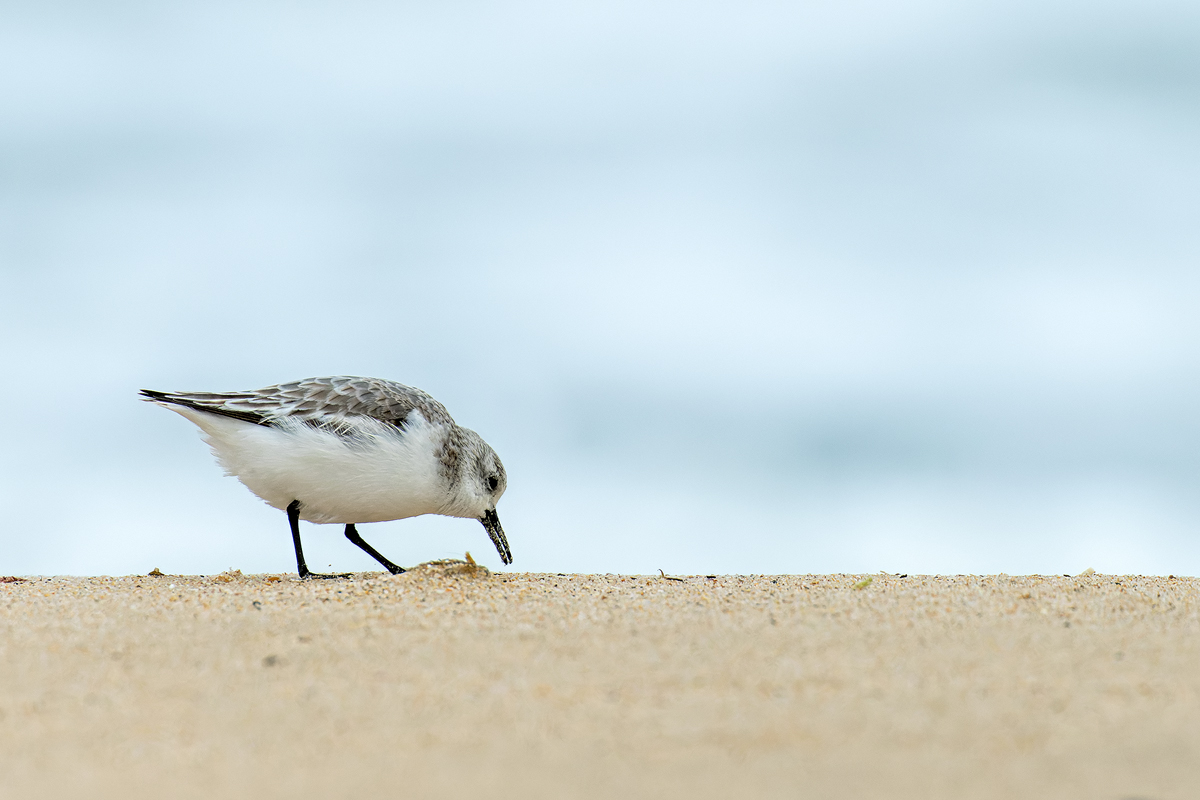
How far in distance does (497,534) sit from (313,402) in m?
1.69

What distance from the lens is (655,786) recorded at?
9.46 feet

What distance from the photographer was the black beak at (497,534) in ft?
25.4

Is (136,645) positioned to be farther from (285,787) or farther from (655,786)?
(655,786)

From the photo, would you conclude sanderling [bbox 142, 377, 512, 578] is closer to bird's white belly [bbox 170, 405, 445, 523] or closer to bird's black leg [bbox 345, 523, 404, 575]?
bird's white belly [bbox 170, 405, 445, 523]

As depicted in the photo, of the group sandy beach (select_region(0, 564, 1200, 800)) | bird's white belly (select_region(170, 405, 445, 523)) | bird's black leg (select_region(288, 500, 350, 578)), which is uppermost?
bird's white belly (select_region(170, 405, 445, 523))

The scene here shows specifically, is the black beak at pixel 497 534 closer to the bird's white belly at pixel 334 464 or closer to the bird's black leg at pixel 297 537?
the bird's white belly at pixel 334 464

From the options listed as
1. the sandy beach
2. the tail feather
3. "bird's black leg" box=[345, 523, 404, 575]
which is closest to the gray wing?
the tail feather

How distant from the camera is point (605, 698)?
138 inches

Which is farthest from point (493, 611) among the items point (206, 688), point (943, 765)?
point (943, 765)

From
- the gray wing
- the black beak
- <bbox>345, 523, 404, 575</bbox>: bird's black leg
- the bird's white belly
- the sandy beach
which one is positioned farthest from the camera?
the black beak

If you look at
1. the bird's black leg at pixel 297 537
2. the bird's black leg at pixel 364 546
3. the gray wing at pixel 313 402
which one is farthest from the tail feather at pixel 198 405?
the bird's black leg at pixel 364 546

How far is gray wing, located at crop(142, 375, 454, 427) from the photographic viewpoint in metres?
6.95

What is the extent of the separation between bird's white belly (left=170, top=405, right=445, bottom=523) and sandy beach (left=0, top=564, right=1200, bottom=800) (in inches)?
63.2

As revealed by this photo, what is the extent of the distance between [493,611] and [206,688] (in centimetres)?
151
